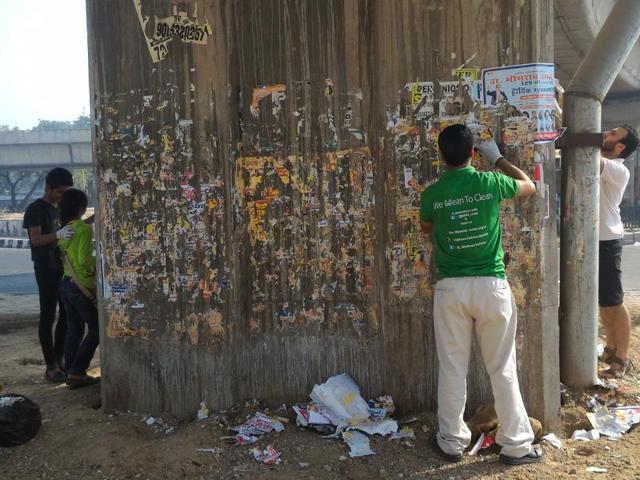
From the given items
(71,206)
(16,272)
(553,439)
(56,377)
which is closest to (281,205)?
(71,206)

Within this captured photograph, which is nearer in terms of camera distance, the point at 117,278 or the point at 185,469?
the point at 185,469

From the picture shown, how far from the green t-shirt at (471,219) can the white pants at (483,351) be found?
77 millimetres

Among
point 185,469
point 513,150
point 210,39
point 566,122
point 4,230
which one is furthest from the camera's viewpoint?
point 4,230

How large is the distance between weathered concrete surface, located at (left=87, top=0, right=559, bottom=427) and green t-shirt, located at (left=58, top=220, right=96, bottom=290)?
1.92 feet

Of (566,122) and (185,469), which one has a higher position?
(566,122)

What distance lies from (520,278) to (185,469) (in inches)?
89.0

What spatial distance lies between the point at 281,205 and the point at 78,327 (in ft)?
6.85

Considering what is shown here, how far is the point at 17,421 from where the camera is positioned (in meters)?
3.76

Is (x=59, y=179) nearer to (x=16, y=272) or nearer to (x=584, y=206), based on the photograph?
(x=584, y=206)

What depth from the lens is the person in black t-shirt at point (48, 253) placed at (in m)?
4.99

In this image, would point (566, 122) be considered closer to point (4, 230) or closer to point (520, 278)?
point (520, 278)

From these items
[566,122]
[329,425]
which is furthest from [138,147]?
[566,122]

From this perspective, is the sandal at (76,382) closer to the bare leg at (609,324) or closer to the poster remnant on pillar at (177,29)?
the poster remnant on pillar at (177,29)

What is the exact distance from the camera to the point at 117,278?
414 centimetres
